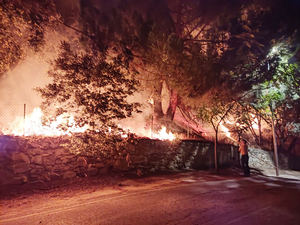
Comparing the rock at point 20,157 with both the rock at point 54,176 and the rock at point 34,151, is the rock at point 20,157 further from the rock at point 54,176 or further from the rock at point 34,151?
the rock at point 54,176

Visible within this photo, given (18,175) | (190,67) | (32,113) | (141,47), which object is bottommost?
(18,175)

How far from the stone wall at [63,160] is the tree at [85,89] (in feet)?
5.18

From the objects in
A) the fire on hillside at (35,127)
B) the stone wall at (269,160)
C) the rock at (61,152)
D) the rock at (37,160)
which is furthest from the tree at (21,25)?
the stone wall at (269,160)

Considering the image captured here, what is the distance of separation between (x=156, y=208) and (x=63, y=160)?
4992mm

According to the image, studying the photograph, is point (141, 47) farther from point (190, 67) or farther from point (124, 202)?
point (124, 202)

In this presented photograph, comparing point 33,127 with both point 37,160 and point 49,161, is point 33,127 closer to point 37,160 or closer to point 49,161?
point 37,160

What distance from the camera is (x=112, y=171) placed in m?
10.1

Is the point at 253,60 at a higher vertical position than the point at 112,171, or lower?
higher

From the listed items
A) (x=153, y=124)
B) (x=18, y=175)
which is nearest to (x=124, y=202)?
(x=18, y=175)

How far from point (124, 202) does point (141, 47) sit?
8821mm

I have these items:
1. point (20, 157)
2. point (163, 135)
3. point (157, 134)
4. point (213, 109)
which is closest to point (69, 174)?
point (20, 157)

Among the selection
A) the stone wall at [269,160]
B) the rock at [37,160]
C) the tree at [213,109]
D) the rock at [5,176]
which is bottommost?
the stone wall at [269,160]

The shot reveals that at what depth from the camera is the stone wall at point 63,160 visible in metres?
7.58

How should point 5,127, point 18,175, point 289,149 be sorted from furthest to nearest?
1. point 289,149
2. point 5,127
3. point 18,175
